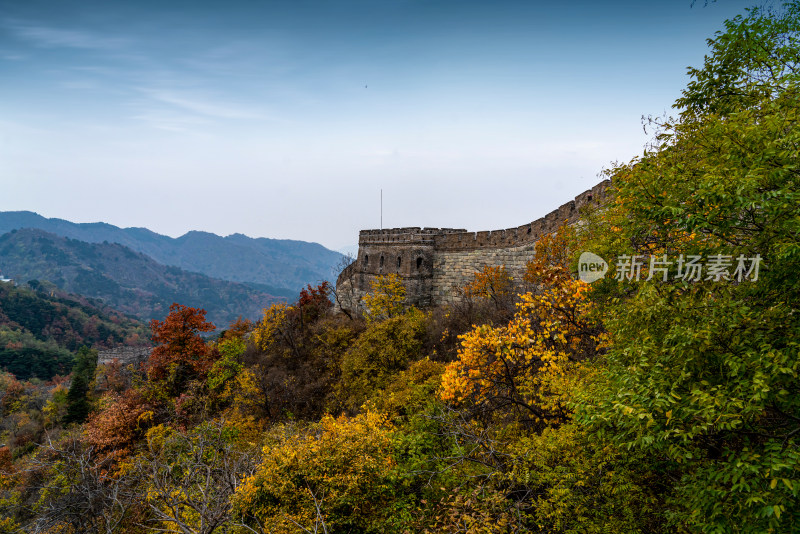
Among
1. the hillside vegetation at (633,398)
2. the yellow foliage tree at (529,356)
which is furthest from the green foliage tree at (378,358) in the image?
the yellow foliage tree at (529,356)

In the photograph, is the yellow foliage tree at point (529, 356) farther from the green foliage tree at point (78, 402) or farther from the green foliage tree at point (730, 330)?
the green foliage tree at point (78, 402)

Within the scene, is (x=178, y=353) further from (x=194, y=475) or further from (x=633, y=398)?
(x=633, y=398)

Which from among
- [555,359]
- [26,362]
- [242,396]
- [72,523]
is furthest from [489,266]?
[26,362]

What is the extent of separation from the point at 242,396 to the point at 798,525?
71.2ft

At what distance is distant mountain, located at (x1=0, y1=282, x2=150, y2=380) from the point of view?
3029 inches

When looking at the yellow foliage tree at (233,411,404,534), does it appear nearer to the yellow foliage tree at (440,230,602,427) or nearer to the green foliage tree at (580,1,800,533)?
the yellow foliage tree at (440,230,602,427)

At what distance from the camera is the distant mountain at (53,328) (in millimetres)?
76938

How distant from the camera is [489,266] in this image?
21688 millimetres

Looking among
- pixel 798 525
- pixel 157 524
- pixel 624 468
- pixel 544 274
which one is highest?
pixel 544 274

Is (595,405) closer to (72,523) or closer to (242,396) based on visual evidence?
(72,523)

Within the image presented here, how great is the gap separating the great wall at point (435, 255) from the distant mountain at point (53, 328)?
72.7 metres

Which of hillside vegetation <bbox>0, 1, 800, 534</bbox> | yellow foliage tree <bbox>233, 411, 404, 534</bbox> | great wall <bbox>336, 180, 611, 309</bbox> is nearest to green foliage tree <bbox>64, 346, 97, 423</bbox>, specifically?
hillside vegetation <bbox>0, 1, 800, 534</bbox>

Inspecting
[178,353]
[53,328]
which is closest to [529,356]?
[178,353]

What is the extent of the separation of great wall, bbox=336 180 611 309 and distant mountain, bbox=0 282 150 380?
72.7 metres
